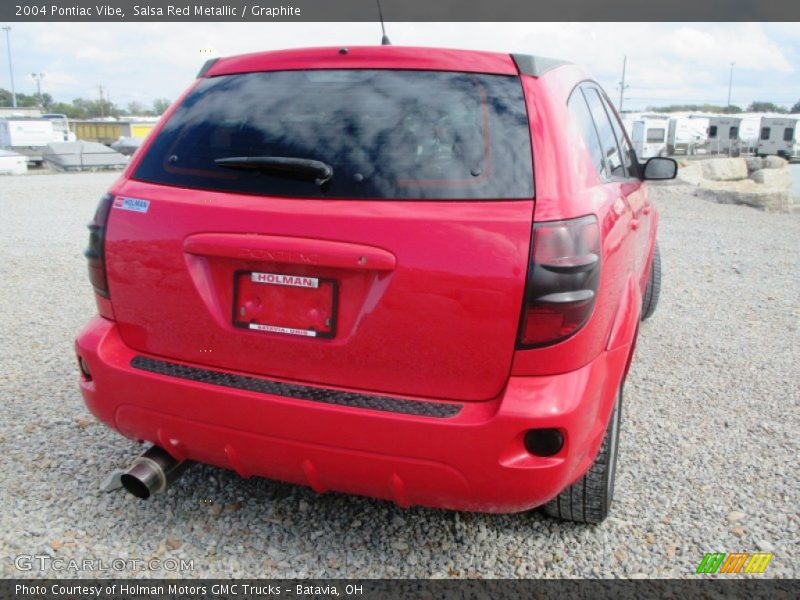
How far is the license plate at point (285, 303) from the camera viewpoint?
2.13 m

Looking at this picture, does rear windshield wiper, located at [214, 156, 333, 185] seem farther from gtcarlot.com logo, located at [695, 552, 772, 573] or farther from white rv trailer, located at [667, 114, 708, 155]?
white rv trailer, located at [667, 114, 708, 155]

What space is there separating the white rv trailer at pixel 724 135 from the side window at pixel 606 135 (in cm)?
5530

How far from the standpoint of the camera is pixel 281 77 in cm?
247

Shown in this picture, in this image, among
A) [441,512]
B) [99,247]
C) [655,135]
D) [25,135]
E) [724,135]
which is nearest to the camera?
[99,247]

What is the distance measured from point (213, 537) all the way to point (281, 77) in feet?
5.84

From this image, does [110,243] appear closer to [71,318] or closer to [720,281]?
[71,318]

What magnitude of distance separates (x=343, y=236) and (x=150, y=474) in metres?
1.20

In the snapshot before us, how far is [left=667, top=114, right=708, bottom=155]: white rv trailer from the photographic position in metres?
52.6

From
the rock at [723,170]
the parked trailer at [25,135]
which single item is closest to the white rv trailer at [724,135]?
the rock at [723,170]

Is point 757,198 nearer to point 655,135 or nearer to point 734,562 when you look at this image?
point 734,562

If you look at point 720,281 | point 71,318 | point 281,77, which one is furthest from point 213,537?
point 720,281

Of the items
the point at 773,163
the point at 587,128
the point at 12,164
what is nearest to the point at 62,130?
the point at 12,164

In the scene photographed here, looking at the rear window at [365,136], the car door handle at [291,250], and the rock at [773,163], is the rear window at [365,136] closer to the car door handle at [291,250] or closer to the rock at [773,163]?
the car door handle at [291,250]

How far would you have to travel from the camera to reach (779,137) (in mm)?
52375
